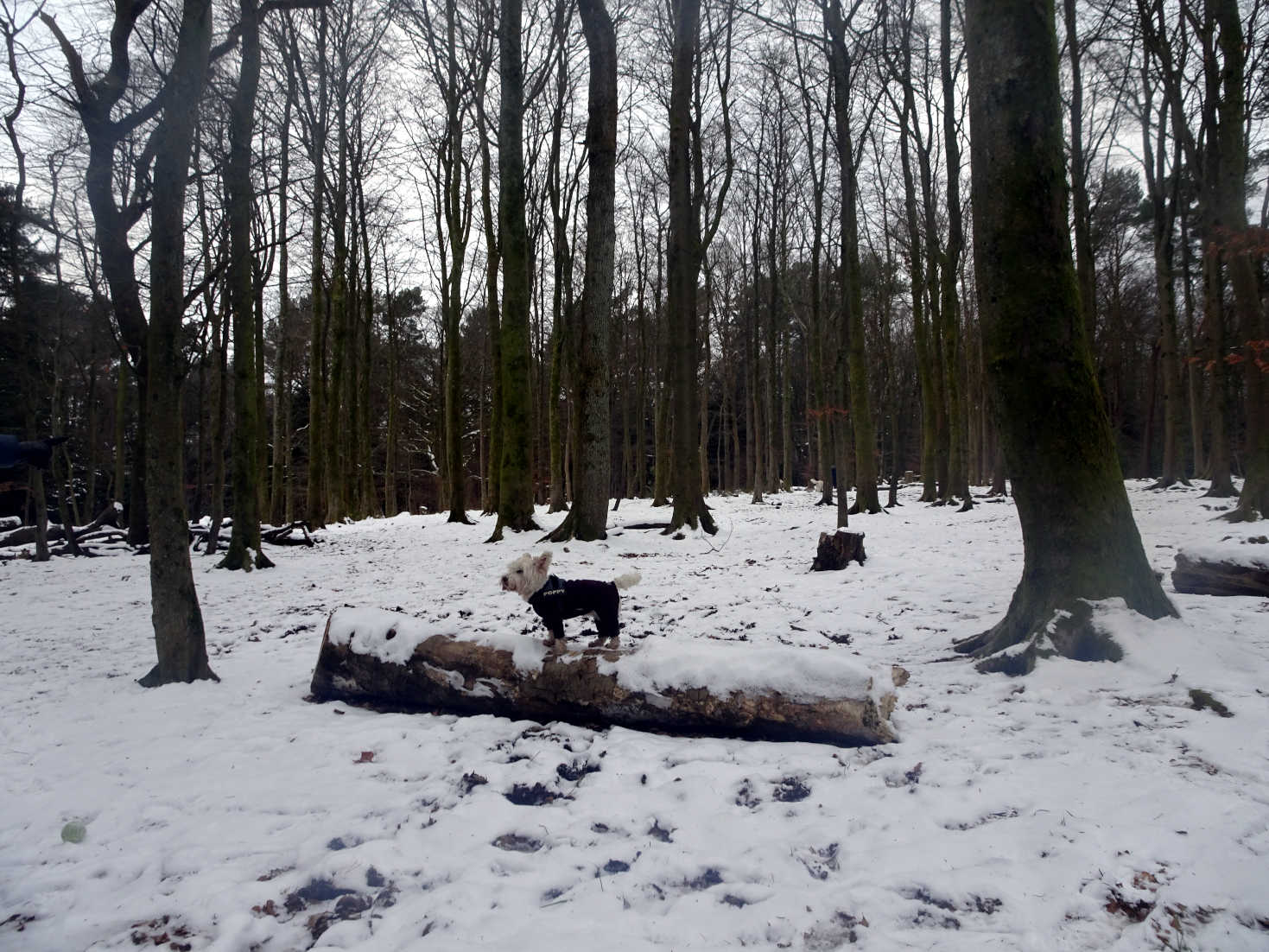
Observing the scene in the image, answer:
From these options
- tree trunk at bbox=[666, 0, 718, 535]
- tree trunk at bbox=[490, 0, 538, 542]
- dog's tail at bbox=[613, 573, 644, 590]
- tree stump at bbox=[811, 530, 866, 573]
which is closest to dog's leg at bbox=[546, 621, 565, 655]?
dog's tail at bbox=[613, 573, 644, 590]

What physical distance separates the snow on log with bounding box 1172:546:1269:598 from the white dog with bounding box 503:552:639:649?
514 centimetres

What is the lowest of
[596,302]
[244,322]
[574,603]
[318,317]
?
[574,603]

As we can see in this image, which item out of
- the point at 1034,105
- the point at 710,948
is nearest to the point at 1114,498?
the point at 1034,105

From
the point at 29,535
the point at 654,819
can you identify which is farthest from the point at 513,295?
the point at 29,535

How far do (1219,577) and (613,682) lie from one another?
215 inches

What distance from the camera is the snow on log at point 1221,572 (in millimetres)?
5230

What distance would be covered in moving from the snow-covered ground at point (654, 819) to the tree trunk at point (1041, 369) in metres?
0.33

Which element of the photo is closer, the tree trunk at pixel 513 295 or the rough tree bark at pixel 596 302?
the rough tree bark at pixel 596 302

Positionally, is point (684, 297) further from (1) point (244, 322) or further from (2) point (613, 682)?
(2) point (613, 682)

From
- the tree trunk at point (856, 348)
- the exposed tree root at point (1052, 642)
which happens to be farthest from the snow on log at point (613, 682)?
the tree trunk at point (856, 348)

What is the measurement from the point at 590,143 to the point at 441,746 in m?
10.1

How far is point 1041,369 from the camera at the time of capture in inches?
162

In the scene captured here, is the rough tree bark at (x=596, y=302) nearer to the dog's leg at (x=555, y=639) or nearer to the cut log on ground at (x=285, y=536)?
the cut log on ground at (x=285, y=536)

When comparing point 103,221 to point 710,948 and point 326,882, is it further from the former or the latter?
point 710,948
